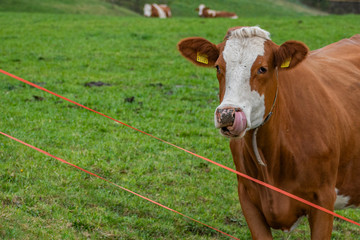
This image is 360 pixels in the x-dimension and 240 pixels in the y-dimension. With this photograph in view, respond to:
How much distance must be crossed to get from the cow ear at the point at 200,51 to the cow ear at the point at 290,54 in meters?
0.53

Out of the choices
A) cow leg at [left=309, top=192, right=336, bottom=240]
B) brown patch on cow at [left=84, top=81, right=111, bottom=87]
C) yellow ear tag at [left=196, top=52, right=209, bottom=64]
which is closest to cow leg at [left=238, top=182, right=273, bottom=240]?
cow leg at [left=309, top=192, right=336, bottom=240]

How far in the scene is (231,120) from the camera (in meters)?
3.39

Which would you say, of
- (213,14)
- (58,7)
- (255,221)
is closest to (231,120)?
(255,221)

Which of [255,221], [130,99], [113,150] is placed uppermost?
[255,221]

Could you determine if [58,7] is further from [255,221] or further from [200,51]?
[255,221]

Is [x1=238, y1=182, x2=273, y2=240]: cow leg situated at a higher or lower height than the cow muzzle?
lower

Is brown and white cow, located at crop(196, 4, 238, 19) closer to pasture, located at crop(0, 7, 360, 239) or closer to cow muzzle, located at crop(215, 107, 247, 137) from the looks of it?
pasture, located at crop(0, 7, 360, 239)

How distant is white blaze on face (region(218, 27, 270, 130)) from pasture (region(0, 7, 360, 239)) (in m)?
1.96

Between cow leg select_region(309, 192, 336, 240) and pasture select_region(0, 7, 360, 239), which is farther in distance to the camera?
pasture select_region(0, 7, 360, 239)

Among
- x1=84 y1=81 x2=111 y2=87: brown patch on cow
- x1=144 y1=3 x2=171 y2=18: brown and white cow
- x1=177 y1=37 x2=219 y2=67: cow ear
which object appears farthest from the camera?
x1=144 y1=3 x2=171 y2=18: brown and white cow

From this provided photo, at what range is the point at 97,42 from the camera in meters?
16.5

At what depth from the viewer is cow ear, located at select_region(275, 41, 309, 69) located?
12.4 feet

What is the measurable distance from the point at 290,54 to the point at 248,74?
39 centimetres

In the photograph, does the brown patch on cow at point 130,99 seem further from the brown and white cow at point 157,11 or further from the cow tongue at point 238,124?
the brown and white cow at point 157,11
